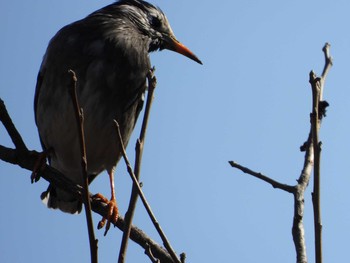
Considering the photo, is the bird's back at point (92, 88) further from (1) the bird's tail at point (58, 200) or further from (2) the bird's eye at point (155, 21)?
(2) the bird's eye at point (155, 21)

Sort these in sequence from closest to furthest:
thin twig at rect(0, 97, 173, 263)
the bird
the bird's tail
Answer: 1. thin twig at rect(0, 97, 173, 263)
2. the bird
3. the bird's tail

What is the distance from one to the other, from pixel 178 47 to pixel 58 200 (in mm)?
1645

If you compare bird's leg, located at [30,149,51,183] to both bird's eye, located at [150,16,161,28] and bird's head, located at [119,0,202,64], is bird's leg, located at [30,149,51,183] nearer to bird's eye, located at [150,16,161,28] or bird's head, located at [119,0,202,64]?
bird's head, located at [119,0,202,64]

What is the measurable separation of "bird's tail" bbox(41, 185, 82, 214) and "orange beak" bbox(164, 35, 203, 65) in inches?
60.5

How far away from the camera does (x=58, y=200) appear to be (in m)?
5.45

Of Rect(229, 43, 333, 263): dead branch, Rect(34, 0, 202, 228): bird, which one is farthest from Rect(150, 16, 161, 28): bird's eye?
Rect(229, 43, 333, 263): dead branch

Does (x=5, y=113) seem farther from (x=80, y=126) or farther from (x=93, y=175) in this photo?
(x=93, y=175)

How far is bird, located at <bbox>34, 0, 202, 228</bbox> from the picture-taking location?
4.63 m

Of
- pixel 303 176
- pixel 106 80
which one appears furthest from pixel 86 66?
pixel 303 176

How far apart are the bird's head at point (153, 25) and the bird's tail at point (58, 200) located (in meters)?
1.41

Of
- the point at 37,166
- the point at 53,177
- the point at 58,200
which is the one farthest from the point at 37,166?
the point at 58,200

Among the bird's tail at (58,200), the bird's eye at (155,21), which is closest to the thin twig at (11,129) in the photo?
the bird's tail at (58,200)

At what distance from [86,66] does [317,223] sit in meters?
2.84

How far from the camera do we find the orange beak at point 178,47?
5699 mm
